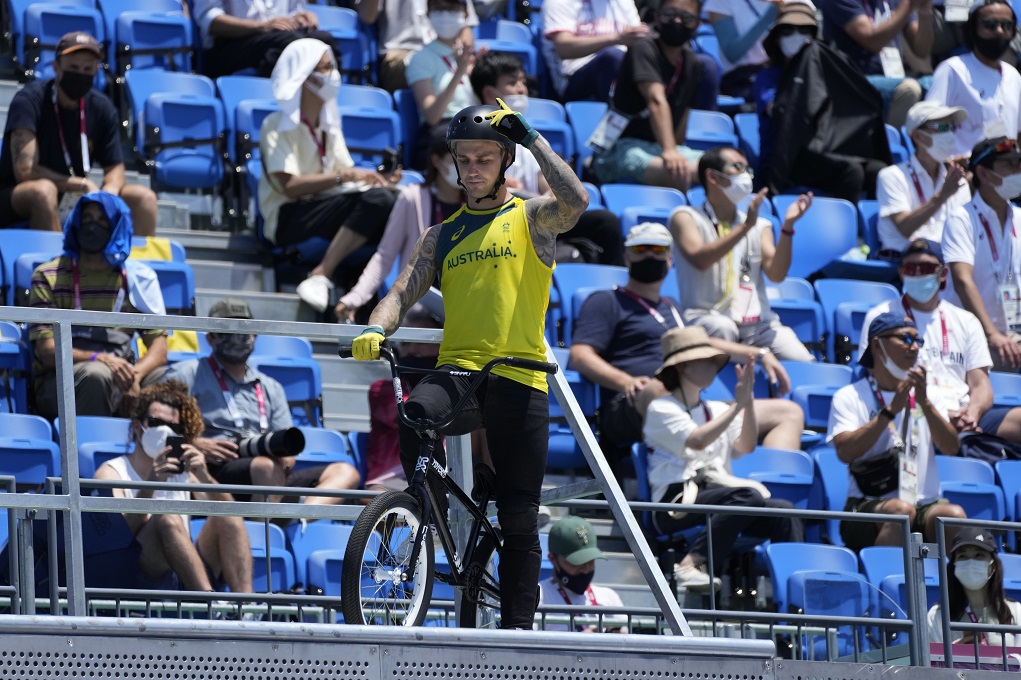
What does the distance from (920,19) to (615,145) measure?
3.20m

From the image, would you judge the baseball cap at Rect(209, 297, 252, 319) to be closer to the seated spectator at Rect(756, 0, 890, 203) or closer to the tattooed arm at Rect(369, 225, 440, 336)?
the tattooed arm at Rect(369, 225, 440, 336)

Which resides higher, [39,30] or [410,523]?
[39,30]

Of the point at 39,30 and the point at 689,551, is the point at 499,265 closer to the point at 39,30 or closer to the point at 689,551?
the point at 689,551

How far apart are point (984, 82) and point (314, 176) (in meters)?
4.72

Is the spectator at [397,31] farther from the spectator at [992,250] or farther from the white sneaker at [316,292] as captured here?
the spectator at [992,250]

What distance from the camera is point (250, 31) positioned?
10.7 m

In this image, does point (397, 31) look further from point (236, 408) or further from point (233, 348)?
point (236, 408)

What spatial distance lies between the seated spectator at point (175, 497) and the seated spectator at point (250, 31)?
3.62 metres

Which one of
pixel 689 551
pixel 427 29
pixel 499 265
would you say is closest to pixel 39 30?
pixel 427 29

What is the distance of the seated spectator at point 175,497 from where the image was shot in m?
6.94

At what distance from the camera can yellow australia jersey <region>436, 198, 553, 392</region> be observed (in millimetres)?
5512

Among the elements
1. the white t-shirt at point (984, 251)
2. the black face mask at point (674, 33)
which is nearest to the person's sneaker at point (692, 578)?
the white t-shirt at point (984, 251)

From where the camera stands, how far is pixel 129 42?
34.6ft

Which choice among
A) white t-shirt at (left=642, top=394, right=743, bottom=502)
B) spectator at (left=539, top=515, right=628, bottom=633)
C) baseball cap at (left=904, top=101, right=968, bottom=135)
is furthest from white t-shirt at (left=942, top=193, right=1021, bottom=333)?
spectator at (left=539, top=515, right=628, bottom=633)
